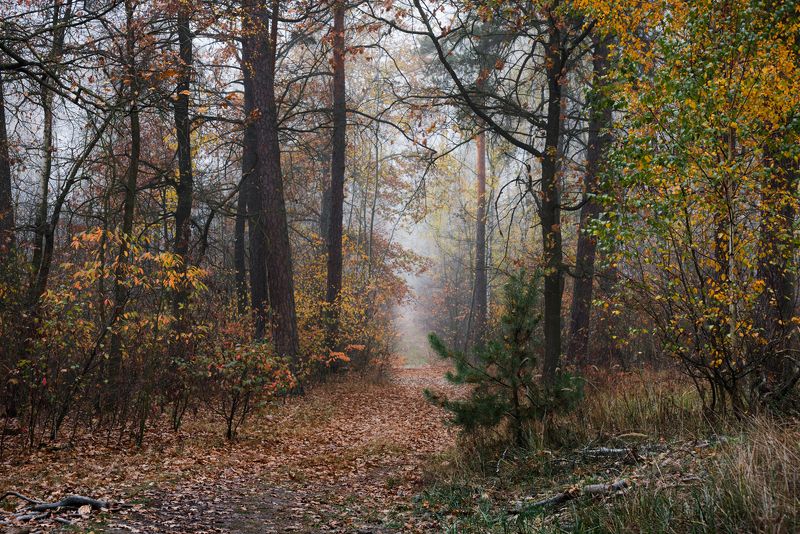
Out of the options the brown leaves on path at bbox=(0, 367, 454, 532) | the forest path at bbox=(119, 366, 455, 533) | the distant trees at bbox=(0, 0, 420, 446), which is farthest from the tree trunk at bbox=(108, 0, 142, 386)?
the forest path at bbox=(119, 366, 455, 533)

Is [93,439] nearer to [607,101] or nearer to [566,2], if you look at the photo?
[607,101]

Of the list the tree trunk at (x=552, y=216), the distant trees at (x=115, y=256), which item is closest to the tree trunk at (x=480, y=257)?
the distant trees at (x=115, y=256)

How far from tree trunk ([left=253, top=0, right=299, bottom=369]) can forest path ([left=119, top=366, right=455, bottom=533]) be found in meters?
1.59

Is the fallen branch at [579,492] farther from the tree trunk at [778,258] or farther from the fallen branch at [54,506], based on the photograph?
the fallen branch at [54,506]

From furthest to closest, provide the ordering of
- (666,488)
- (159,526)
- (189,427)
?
Result: (189,427), (159,526), (666,488)

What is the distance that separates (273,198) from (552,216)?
5.76 m

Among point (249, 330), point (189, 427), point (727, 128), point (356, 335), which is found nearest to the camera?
point (727, 128)

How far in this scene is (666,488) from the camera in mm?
3740

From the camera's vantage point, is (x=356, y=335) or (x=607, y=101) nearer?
(x=607, y=101)

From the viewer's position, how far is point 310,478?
22.1 ft

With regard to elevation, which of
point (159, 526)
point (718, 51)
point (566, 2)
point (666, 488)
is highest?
point (566, 2)

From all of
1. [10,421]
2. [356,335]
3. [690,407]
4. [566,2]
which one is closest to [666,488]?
[690,407]

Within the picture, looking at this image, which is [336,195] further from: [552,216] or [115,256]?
[552,216]

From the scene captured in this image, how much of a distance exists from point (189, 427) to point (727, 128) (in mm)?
7574
